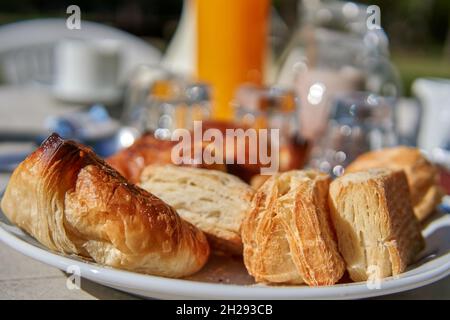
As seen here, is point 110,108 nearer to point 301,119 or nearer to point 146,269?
point 301,119

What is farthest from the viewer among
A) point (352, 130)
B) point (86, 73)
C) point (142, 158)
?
point (86, 73)

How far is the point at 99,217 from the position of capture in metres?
0.46

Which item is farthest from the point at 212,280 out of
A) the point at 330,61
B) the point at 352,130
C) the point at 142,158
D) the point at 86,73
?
the point at 86,73

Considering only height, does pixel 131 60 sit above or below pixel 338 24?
below

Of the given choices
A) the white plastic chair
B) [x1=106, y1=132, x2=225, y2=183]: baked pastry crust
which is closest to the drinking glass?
[x1=106, y1=132, x2=225, y2=183]: baked pastry crust

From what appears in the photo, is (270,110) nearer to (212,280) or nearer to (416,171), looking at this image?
(416,171)

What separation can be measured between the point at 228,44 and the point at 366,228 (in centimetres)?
82

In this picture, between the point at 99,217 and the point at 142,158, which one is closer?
the point at 99,217

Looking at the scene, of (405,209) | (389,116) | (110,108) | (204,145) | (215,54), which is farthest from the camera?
(110,108)

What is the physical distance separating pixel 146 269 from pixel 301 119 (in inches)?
26.0

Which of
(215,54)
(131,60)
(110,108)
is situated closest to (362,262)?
(215,54)

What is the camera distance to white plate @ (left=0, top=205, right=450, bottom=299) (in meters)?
0.42

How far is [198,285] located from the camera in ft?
1.39

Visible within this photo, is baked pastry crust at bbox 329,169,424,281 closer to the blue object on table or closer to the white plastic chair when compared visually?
the blue object on table
